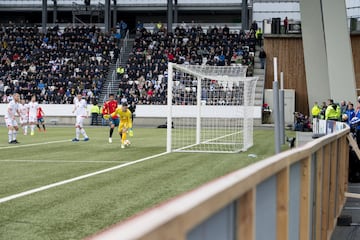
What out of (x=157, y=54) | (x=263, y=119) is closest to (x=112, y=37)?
(x=157, y=54)

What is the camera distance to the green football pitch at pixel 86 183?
303 inches

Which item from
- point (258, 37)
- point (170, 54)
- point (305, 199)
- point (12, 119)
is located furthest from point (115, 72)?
point (305, 199)

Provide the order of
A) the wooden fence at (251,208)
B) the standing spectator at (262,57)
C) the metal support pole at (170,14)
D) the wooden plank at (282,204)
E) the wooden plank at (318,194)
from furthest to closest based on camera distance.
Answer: the metal support pole at (170,14) → the standing spectator at (262,57) → the wooden plank at (318,194) → the wooden plank at (282,204) → the wooden fence at (251,208)

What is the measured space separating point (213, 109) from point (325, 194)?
26.0m

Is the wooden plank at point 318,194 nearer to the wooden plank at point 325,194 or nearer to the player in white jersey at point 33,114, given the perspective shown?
the wooden plank at point 325,194

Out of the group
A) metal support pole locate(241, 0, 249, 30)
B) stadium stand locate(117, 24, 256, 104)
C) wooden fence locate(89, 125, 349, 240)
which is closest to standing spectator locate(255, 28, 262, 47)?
stadium stand locate(117, 24, 256, 104)

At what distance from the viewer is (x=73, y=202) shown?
934cm

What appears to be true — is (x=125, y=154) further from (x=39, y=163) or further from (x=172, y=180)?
(x=172, y=180)

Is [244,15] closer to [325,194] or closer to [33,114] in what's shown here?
[33,114]

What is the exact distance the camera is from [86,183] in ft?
38.4

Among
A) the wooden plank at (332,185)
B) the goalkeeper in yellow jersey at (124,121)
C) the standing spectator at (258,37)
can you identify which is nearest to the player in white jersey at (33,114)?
the goalkeeper in yellow jersey at (124,121)

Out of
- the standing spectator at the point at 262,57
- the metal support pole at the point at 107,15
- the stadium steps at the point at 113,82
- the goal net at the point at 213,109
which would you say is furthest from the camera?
the metal support pole at the point at 107,15

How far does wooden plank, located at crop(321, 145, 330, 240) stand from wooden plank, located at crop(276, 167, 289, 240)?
2.90m

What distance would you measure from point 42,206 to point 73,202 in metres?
0.55
